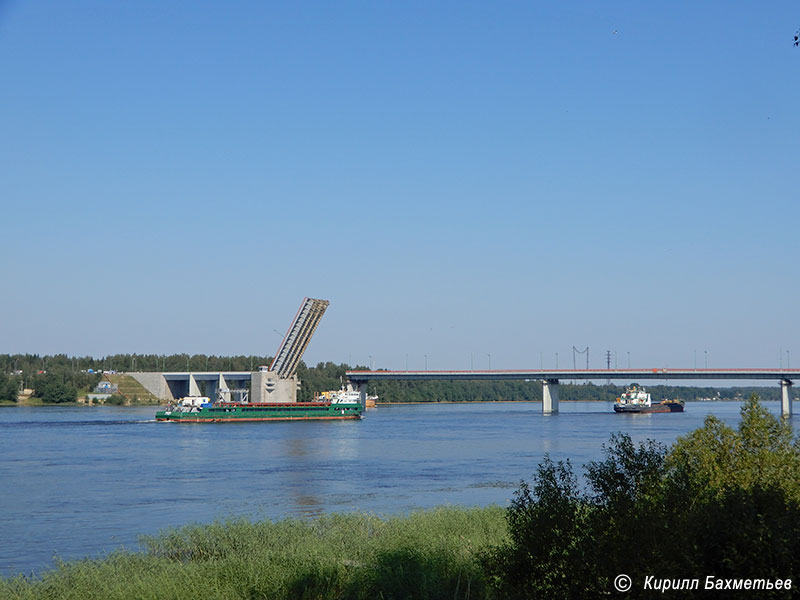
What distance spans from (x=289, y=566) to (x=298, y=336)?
6066 centimetres

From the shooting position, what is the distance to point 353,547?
1434 cm

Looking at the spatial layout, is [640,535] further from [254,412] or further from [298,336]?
[254,412]

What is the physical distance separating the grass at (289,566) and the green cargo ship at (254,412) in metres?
63.9

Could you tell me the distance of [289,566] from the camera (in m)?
12.3

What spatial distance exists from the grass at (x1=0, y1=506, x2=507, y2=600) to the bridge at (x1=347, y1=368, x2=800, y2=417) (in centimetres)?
7214

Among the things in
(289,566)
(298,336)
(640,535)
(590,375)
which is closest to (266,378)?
(298,336)

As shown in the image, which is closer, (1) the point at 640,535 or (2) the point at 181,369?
(1) the point at 640,535

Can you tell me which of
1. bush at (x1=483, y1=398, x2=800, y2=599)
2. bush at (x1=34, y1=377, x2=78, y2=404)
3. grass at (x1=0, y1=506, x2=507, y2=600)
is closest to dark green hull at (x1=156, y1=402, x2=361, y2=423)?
bush at (x1=34, y1=377, x2=78, y2=404)

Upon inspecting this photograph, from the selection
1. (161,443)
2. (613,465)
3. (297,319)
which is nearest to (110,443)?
(161,443)

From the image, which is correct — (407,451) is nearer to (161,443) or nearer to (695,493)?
(161,443)

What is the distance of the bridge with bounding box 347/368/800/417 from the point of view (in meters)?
82.1

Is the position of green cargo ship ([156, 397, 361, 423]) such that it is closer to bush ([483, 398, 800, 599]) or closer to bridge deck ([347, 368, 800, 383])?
bridge deck ([347, 368, 800, 383])

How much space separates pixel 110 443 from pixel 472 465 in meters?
24.3

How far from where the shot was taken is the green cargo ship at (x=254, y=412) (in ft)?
258
